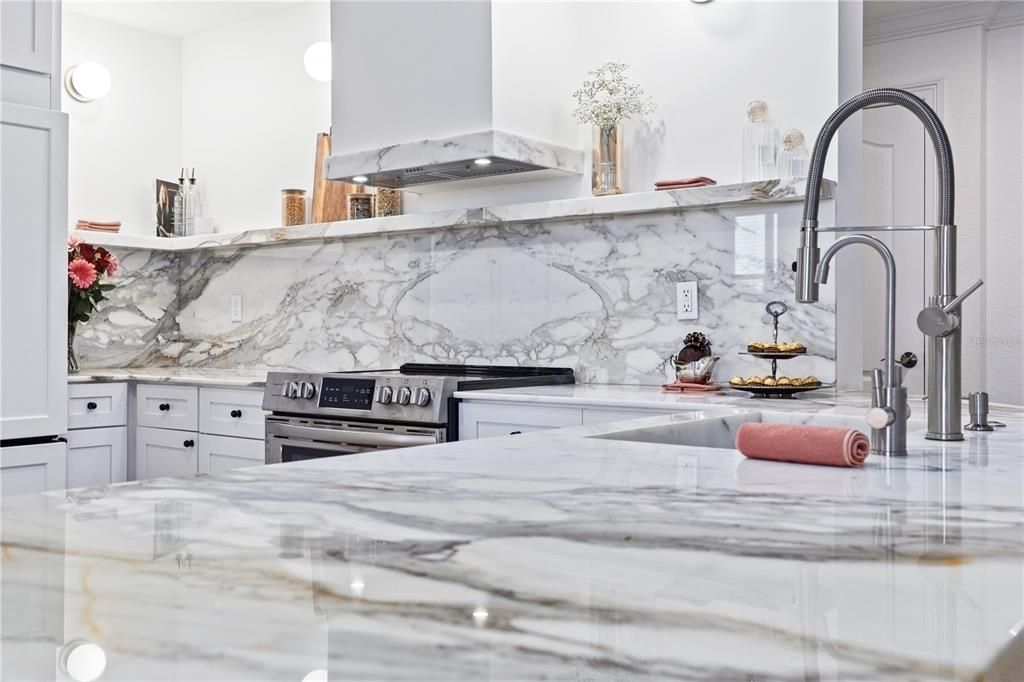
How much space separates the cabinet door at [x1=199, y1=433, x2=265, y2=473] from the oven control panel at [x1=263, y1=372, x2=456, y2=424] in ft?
0.88

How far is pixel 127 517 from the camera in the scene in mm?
876

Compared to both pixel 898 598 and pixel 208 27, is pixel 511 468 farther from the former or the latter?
pixel 208 27

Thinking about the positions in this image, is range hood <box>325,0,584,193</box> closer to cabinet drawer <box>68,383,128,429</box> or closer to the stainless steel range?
the stainless steel range

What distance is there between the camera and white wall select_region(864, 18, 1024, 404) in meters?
4.41

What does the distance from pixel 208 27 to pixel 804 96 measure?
128 inches

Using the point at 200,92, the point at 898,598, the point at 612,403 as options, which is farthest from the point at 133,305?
the point at 898,598

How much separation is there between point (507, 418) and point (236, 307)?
2305mm

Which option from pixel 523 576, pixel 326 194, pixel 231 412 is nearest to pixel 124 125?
pixel 326 194

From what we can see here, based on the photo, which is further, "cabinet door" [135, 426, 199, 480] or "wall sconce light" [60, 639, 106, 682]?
"cabinet door" [135, 426, 199, 480]

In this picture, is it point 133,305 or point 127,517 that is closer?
point 127,517

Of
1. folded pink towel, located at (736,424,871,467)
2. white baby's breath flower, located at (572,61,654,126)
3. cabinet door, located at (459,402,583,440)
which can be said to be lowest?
cabinet door, located at (459,402,583,440)

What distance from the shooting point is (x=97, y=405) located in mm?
3945

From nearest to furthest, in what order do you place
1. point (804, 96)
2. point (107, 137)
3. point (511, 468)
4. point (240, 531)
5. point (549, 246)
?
1. point (240, 531)
2. point (511, 468)
3. point (804, 96)
4. point (549, 246)
5. point (107, 137)

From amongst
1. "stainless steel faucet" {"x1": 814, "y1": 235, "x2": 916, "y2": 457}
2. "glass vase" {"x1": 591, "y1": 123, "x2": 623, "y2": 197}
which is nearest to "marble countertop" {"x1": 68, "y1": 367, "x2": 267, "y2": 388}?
"glass vase" {"x1": 591, "y1": 123, "x2": 623, "y2": 197}
